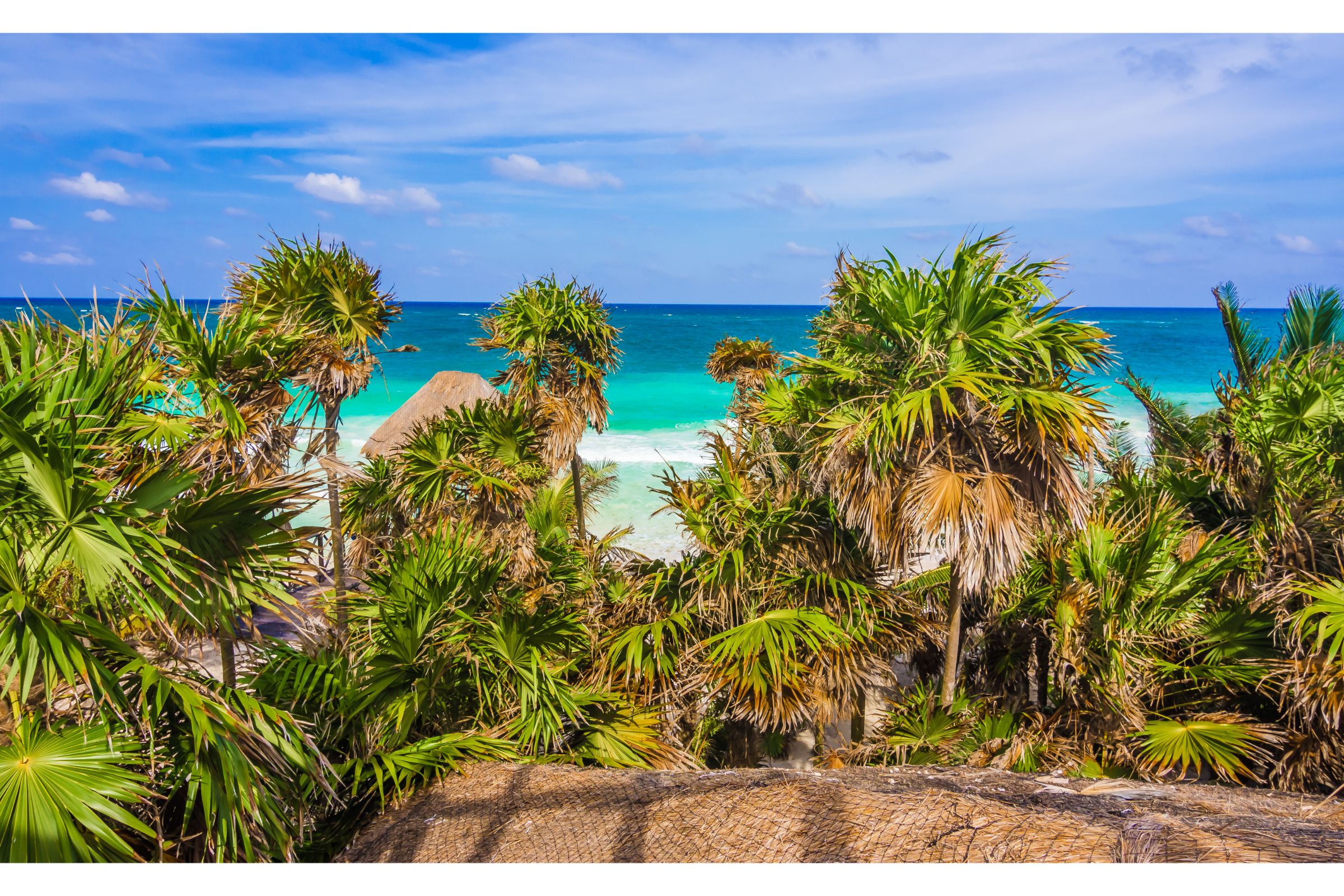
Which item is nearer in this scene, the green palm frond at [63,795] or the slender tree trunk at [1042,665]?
the green palm frond at [63,795]

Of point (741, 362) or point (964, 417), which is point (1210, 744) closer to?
point (964, 417)

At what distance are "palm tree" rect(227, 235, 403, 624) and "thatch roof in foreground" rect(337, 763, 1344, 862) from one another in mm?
3776

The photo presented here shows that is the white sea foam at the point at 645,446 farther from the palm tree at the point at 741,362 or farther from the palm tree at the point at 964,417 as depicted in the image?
the palm tree at the point at 964,417

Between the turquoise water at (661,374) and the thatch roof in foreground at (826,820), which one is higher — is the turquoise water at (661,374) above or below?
above

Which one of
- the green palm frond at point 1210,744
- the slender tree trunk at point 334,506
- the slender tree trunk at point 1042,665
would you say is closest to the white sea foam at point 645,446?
the slender tree trunk at point 334,506

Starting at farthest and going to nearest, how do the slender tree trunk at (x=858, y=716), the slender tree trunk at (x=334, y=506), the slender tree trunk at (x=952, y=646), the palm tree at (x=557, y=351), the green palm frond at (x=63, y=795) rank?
the palm tree at (x=557, y=351) < the slender tree trunk at (x=334, y=506) < the slender tree trunk at (x=858, y=716) < the slender tree trunk at (x=952, y=646) < the green palm frond at (x=63, y=795)

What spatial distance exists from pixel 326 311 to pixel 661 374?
146 ft

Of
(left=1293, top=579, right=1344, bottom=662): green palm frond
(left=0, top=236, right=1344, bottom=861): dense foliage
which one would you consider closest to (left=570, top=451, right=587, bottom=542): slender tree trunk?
(left=0, top=236, right=1344, bottom=861): dense foliage

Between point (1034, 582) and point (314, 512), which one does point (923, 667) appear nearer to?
point (1034, 582)

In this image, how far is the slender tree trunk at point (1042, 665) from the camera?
7113mm

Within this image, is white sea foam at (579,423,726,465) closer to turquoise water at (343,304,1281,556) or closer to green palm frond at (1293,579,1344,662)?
turquoise water at (343,304,1281,556)

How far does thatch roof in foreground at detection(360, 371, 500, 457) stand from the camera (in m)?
14.7

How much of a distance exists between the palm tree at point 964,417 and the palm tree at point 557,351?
4.34m

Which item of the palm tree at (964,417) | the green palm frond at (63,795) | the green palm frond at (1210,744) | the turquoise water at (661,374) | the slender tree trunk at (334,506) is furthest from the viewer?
the turquoise water at (661,374)
